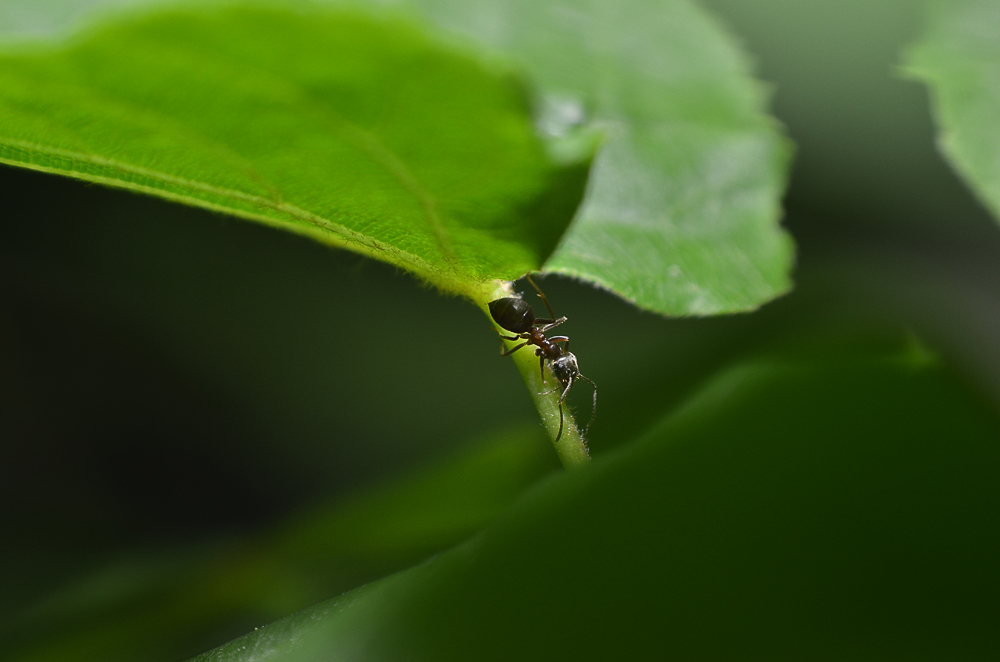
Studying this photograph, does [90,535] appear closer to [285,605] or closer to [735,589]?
[285,605]

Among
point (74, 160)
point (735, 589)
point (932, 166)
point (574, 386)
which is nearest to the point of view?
point (735, 589)

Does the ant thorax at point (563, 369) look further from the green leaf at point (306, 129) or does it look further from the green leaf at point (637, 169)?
the green leaf at point (306, 129)

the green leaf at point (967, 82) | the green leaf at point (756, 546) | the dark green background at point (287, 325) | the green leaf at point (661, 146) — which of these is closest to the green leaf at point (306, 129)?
the green leaf at point (756, 546)

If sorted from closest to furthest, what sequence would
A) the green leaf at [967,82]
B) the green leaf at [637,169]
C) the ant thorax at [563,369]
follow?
the green leaf at [637,169] < the green leaf at [967,82] < the ant thorax at [563,369]

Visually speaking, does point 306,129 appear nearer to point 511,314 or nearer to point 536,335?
point 511,314

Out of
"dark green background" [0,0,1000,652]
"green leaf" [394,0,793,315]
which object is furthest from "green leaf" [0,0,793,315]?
"dark green background" [0,0,1000,652]

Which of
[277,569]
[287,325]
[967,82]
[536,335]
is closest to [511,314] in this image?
[536,335]

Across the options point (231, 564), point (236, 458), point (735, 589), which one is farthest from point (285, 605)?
point (236, 458)

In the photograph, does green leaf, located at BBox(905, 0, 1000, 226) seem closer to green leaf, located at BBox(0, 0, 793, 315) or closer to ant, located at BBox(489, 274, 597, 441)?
green leaf, located at BBox(0, 0, 793, 315)
